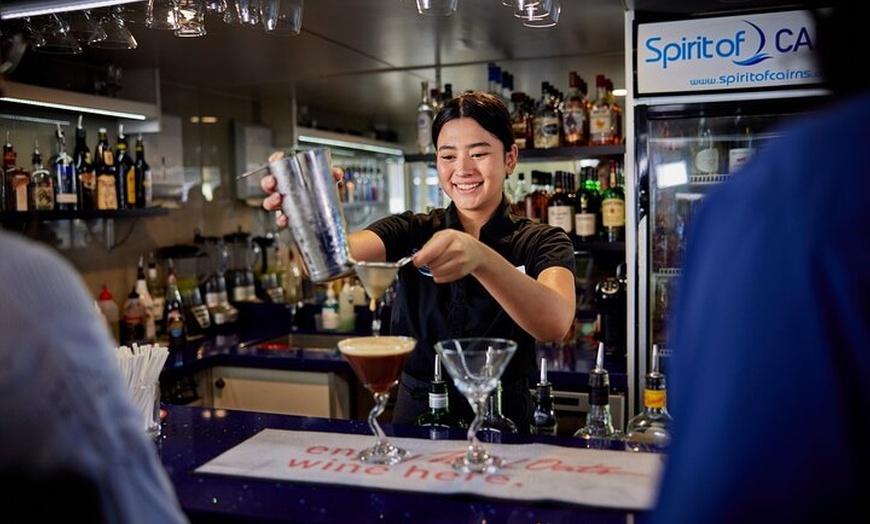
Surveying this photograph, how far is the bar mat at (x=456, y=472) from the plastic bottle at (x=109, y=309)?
2351 millimetres

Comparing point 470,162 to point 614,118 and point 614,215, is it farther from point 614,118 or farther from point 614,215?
point 614,118

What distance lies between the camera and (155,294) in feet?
13.7

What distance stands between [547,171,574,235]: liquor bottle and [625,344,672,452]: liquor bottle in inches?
75.8

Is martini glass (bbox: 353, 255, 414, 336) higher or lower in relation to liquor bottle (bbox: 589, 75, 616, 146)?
lower

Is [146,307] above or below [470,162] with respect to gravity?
below

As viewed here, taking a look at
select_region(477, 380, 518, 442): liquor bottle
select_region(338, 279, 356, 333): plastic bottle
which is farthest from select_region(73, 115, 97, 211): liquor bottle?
select_region(477, 380, 518, 442): liquor bottle

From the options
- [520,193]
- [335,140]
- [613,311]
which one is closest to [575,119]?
[520,193]

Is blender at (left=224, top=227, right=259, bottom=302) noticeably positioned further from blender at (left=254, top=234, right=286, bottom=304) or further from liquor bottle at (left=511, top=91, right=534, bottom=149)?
liquor bottle at (left=511, top=91, right=534, bottom=149)

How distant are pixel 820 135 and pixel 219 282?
4061mm

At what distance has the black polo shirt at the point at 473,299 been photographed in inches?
83.7

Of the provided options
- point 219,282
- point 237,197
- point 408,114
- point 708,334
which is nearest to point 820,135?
point 708,334

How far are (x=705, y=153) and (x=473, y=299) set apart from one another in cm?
168

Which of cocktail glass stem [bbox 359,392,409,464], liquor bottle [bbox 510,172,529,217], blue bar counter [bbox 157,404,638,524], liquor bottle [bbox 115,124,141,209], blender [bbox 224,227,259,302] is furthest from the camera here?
blender [bbox 224,227,259,302]

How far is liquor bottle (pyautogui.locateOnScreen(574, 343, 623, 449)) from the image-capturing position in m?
1.71
